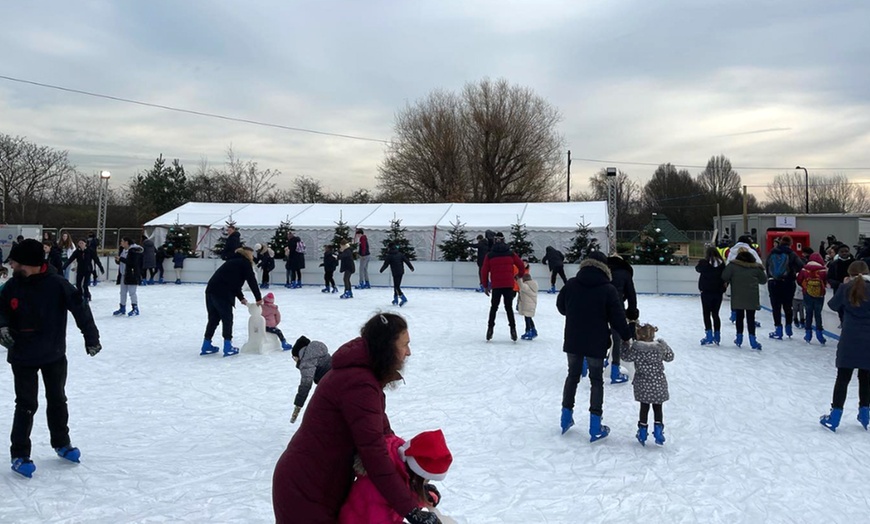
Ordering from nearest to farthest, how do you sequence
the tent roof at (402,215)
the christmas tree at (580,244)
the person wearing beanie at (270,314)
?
the person wearing beanie at (270,314), the christmas tree at (580,244), the tent roof at (402,215)

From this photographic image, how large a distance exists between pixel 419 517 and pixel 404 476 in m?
0.14

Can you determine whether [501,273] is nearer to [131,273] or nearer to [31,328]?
[31,328]

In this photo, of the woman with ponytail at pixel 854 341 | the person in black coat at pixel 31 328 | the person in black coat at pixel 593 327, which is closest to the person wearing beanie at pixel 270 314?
the person in black coat at pixel 31 328

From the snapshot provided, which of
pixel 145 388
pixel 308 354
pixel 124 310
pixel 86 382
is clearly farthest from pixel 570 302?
pixel 124 310

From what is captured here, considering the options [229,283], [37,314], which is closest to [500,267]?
[229,283]

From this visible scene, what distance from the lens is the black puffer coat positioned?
5297 mm

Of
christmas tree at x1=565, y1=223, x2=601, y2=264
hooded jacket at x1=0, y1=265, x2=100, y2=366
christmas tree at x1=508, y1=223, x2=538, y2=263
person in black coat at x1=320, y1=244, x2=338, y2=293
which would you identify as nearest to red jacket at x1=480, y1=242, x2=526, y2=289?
hooded jacket at x1=0, y1=265, x2=100, y2=366

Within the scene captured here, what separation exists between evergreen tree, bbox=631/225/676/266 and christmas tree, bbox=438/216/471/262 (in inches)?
216

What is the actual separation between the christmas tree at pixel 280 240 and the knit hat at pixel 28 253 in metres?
18.7

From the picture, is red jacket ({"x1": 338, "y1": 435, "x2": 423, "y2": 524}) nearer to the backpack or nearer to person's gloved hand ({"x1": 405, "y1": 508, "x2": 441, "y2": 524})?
person's gloved hand ({"x1": 405, "y1": 508, "x2": 441, "y2": 524})

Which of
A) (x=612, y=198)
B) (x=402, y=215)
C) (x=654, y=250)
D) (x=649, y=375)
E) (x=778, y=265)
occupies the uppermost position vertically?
(x=612, y=198)

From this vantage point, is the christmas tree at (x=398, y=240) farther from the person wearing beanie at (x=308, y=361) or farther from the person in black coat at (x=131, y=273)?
the person wearing beanie at (x=308, y=361)

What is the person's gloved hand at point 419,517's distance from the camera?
1.95 meters

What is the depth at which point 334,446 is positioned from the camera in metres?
2.03
